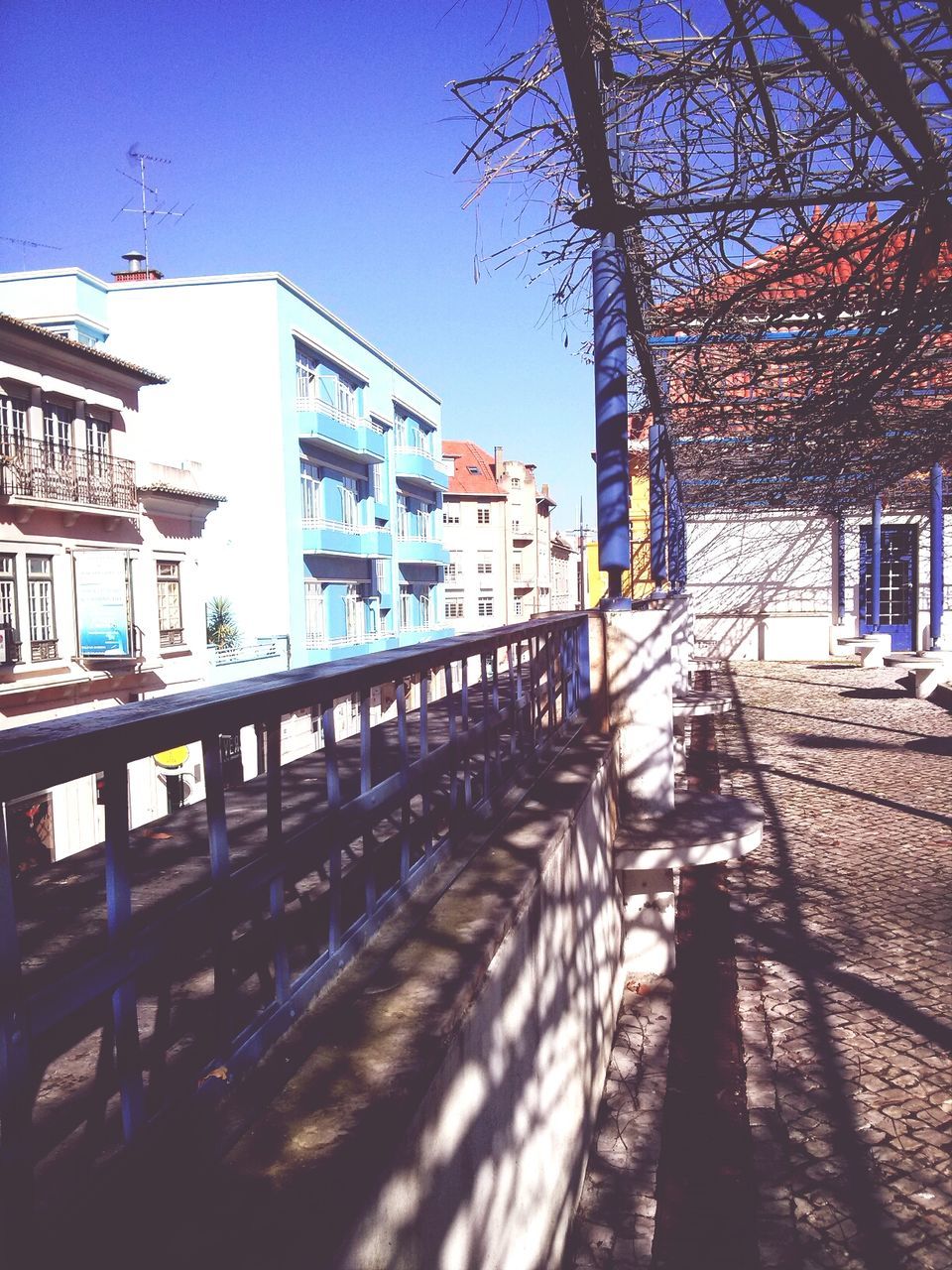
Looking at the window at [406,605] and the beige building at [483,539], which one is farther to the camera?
the beige building at [483,539]

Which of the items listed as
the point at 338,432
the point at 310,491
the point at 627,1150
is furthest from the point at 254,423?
the point at 627,1150

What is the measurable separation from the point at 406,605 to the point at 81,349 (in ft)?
65.0

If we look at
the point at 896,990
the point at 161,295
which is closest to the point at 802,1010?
the point at 896,990

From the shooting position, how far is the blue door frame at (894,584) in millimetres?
26109

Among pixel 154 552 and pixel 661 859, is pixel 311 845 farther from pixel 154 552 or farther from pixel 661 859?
pixel 154 552

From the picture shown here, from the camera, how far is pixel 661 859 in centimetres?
470

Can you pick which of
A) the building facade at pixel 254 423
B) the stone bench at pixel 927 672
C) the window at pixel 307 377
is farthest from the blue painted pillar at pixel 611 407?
the window at pixel 307 377

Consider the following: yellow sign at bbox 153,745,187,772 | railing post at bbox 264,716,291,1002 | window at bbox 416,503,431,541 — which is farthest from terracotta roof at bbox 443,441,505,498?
railing post at bbox 264,716,291,1002

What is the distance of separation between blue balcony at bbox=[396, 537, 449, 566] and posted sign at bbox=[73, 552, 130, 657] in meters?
17.3

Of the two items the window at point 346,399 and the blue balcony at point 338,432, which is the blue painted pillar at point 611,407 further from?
the window at point 346,399

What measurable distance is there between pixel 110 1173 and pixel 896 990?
15.5 ft

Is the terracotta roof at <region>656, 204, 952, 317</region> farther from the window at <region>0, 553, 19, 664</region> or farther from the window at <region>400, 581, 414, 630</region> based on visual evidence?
the window at <region>400, 581, 414, 630</region>

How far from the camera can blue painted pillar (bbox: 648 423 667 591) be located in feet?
39.9

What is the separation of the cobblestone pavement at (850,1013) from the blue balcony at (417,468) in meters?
28.5
